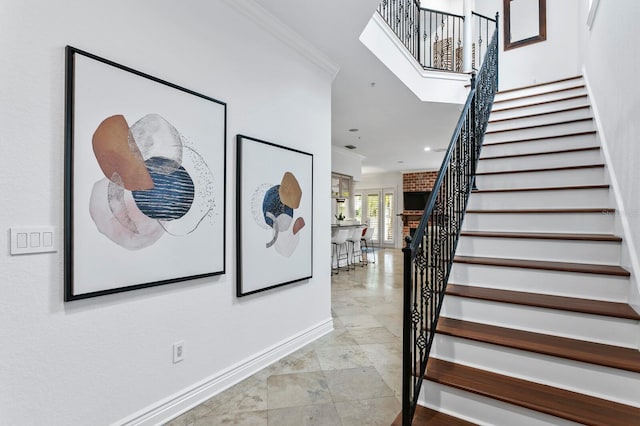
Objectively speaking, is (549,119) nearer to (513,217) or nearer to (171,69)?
(513,217)

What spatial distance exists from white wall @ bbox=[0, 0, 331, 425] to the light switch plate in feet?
0.10

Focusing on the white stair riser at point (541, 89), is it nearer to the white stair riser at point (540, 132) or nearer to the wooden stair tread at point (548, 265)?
the white stair riser at point (540, 132)

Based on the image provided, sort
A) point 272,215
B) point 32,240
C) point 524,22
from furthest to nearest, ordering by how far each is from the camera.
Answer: point 524,22 < point 272,215 < point 32,240

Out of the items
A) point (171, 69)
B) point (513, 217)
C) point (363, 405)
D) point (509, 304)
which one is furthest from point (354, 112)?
point (363, 405)

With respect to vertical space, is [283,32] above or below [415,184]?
above

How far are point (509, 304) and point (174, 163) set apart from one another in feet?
7.45

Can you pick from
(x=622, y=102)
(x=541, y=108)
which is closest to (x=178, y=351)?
(x=622, y=102)

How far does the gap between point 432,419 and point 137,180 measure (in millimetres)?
2106

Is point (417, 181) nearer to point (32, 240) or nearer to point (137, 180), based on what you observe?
point (137, 180)

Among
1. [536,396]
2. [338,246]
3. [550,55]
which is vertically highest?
[550,55]

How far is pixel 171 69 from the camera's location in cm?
193

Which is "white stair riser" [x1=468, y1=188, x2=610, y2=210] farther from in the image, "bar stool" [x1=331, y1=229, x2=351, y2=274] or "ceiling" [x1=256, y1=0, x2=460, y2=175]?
"bar stool" [x1=331, y1=229, x2=351, y2=274]

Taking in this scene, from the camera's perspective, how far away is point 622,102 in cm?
219

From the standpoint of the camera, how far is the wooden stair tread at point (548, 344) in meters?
1.56
